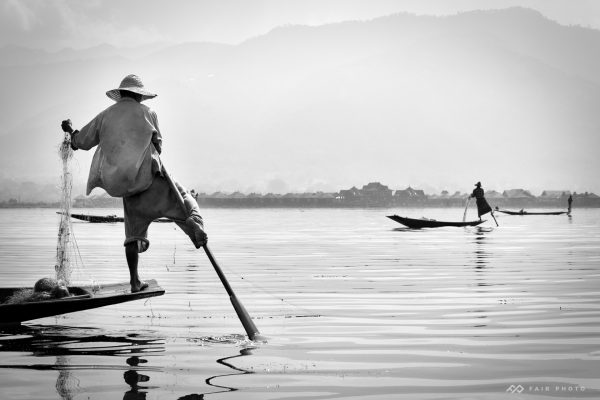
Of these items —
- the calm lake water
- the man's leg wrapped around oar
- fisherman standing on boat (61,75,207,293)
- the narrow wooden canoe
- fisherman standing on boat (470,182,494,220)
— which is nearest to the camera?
the calm lake water

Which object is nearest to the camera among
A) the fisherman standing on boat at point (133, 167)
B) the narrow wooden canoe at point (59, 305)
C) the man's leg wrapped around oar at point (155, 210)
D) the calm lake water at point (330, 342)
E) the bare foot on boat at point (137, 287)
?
the calm lake water at point (330, 342)

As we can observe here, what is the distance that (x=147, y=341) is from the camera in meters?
9.48

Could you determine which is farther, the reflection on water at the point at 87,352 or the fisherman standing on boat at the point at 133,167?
the fisherman standing on boat at the point at 133,167

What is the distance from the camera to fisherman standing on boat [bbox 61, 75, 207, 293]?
1039 cm

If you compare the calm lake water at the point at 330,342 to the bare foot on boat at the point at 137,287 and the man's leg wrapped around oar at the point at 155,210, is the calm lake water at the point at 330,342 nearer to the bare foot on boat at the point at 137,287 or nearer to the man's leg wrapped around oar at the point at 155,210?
the bare foot on boat at the point at 137,287

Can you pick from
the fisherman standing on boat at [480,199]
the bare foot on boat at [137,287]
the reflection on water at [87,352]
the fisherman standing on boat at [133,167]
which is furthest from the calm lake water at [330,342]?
the fisherman standing on boat at [480,199]

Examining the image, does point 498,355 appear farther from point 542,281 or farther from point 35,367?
point 542,281

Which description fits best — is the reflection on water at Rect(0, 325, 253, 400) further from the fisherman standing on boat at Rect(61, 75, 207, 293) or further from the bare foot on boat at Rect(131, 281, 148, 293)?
the fisherman standing on boat at Rect(61, 75, 207, 293)

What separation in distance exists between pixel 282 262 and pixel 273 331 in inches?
536

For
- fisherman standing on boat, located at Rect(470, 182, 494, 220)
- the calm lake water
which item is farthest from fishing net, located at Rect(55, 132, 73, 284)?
fisherman standing on boat, located at Rect(470, 182, 494, 220)

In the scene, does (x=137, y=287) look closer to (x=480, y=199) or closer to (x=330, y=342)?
(x=330, y=342)

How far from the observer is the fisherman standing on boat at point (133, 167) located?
1039 centimetres

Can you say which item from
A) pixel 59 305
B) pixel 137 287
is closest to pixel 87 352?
pixel 59 305

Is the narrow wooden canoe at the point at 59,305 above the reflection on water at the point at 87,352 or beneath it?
above
